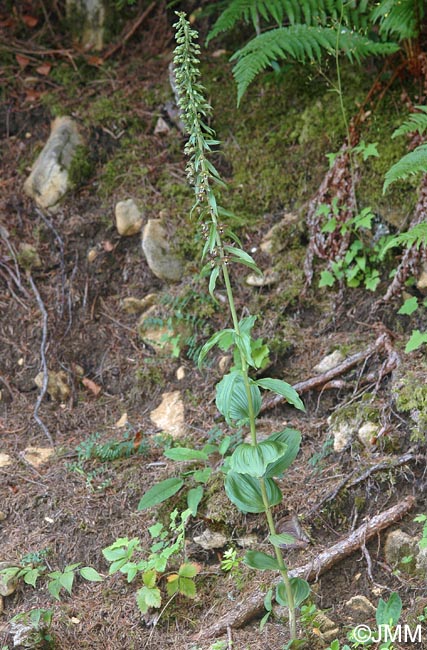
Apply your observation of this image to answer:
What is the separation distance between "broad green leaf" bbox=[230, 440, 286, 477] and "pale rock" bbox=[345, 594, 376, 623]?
33.4 inches

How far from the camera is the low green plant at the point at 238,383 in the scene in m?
2.46

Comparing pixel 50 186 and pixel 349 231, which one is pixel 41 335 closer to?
pixel 50 186

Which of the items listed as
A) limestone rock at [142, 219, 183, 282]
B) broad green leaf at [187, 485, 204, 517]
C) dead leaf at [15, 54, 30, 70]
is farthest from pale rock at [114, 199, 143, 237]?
broad green leaf at [187, 485, 204, 517]

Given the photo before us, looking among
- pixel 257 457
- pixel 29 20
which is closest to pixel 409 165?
pixel 257 457

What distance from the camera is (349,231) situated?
413 centimetres

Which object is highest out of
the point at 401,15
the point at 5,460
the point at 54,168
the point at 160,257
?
the point at 401,15

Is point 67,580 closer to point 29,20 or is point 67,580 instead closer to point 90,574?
point 90,574

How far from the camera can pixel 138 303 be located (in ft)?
15.8

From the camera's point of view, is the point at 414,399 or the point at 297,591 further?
the point at 414,399

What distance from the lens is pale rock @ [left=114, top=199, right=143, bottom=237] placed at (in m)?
5.03

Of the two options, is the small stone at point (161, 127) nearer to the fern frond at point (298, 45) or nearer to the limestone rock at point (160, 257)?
the limestone rock at point (160, 257)

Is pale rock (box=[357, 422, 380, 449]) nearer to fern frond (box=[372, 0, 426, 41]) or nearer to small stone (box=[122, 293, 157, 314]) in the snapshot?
small stone (box=[122, 293, 157, 314])

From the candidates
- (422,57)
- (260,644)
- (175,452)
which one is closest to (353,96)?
(422,57)

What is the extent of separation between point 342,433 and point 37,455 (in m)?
1.93
